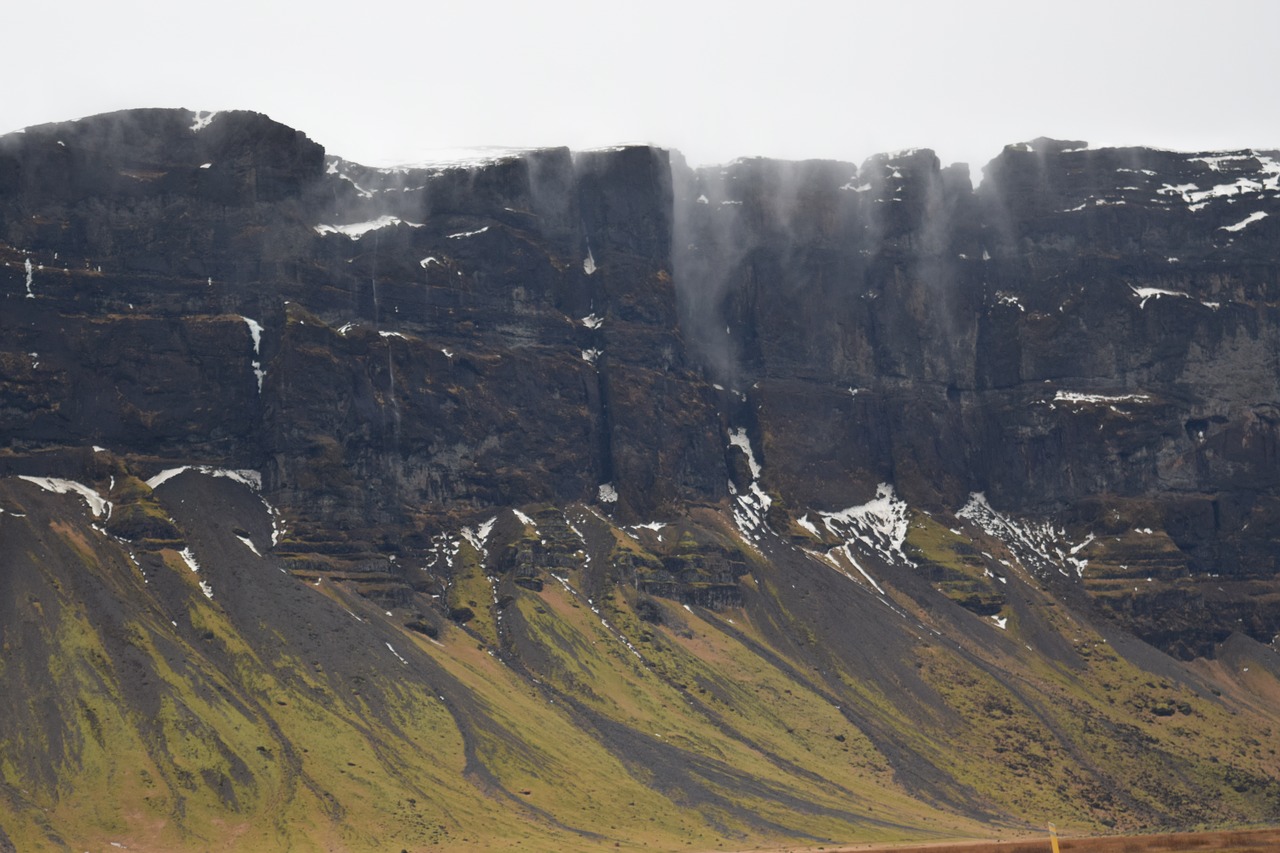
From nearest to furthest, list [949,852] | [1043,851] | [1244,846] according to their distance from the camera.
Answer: [1244,846] < [1043,851] < [949,852]

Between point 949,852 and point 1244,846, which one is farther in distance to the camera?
point 949,852

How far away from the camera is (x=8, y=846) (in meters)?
200

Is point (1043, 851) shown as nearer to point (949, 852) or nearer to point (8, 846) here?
point (949, 852)

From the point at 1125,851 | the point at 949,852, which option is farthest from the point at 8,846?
the point at 1125,851

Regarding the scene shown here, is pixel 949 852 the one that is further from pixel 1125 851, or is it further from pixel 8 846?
pixel 8 846

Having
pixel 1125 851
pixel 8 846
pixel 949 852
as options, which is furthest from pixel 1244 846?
pixel 8 846

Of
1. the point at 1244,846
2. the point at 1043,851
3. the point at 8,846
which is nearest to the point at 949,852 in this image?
the point at 1043,851

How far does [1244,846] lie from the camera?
172 metres

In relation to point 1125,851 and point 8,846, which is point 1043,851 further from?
point 8,846

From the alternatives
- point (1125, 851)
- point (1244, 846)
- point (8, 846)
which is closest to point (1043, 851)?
point (1125, 851)

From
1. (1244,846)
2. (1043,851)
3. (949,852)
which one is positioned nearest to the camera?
(1244,846)

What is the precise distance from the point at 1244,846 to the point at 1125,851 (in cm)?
1188

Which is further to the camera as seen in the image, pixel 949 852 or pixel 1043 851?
pixel 949 852
